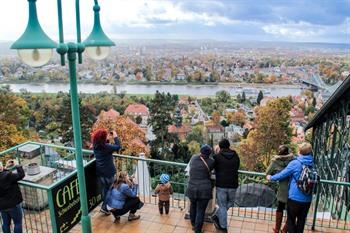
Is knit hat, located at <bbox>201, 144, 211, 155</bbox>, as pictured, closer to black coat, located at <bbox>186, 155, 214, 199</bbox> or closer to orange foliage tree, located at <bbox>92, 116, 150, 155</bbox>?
black coat, located at <bbox>186, 155, 214, 199</bbox>

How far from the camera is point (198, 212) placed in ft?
15.6

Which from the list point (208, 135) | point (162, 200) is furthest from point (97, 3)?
point (208, 135)

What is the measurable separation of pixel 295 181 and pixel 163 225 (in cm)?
227

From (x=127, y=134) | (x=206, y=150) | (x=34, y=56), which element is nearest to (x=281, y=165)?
(x=206, y=150)

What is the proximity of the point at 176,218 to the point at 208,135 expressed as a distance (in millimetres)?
49704

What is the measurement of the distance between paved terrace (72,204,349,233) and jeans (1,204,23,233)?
2.73ft

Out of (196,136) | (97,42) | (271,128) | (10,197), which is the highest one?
(97,42)

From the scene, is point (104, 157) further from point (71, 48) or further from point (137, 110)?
point (137, 110)

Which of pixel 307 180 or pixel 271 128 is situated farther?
pixel 271 128

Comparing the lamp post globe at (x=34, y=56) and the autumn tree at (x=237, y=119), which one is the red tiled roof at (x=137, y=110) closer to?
the autumn tree at (x=237, y=119)

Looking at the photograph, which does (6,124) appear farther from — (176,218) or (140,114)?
(140,114)

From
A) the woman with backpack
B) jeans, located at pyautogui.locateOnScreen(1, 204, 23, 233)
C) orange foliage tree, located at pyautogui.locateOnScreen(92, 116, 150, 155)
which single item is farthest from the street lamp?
orange foliage tree, located at pyautogui.locateOnScreen(92, 116, 150, 155)

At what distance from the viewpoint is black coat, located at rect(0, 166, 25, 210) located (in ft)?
14.0

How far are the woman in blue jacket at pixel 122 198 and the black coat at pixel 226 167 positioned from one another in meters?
1.51
